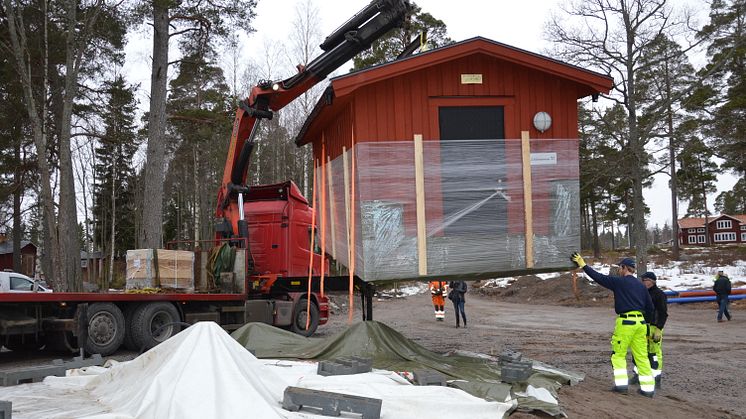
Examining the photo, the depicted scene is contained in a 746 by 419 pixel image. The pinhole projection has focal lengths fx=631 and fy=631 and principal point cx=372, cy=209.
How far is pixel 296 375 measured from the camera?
7.76m

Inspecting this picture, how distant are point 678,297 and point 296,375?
67.6ft

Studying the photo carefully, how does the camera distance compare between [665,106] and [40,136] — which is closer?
[40,136]

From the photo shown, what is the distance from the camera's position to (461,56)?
927 cm

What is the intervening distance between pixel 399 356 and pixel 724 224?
71.4 m

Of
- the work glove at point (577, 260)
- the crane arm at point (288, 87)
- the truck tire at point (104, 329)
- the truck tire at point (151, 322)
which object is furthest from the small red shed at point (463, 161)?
the truck tire at point (104, 329)

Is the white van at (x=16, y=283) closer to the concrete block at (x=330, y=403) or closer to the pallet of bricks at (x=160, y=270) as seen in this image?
the pallet of bricks at (x=160, y=270)

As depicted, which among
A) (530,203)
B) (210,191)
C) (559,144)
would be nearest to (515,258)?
(530,203)

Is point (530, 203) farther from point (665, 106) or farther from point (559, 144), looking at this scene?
point (665, 106)

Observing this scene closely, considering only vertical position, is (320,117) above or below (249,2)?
below

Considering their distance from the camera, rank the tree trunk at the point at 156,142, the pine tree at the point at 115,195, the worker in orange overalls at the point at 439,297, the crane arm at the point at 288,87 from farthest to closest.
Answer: the pine tree at the point at 115,195 → the worker in orange overalls at the point at 439,297 → the tree trunk at the point at 156,142 → the crane arm at the point at 288,87

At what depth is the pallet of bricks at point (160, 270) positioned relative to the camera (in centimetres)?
1272

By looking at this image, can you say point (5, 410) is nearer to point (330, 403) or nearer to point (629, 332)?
point (330, 403)

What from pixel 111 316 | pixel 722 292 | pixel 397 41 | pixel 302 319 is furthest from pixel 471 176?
pixel 397 41

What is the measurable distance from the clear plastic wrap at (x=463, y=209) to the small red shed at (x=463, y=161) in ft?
0.05
